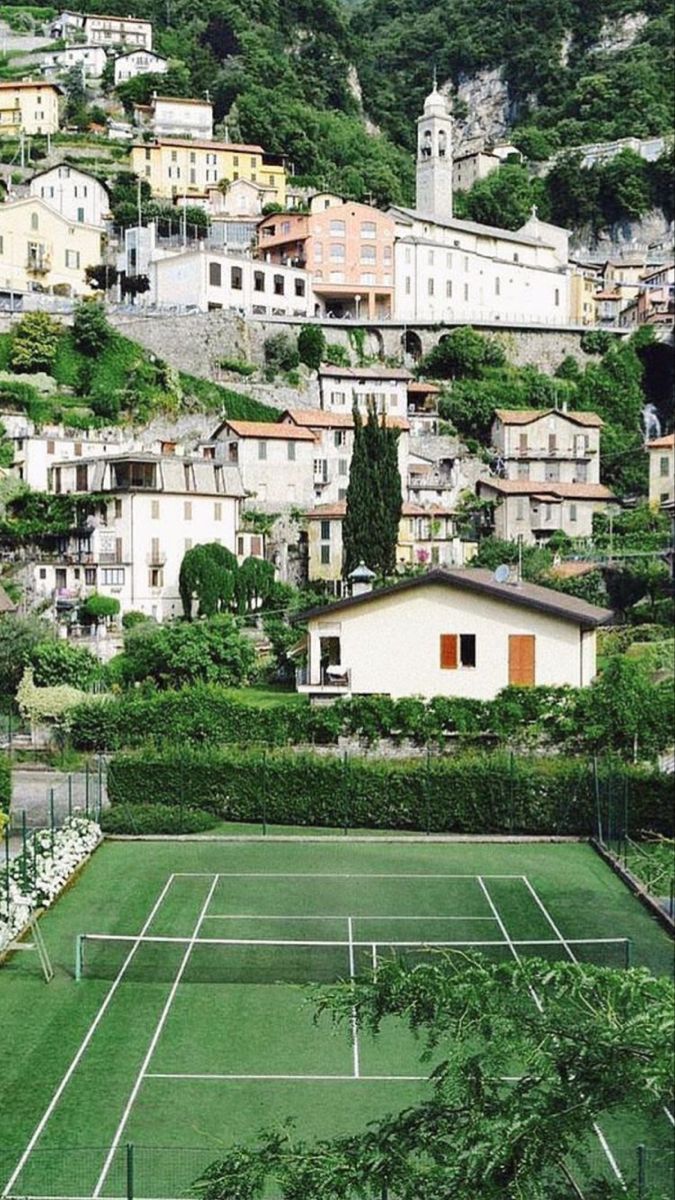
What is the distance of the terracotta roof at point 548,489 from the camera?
67875mm

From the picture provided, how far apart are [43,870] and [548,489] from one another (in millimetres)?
47142

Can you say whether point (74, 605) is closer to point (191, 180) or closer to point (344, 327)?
point (344, 327)

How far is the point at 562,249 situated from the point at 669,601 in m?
57.1

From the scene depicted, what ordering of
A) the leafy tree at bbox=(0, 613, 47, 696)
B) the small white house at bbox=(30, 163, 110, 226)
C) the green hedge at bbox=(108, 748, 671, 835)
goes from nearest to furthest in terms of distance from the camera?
the green hedge at bbox=(108, 748, 671, 835) < the leafy tree at bbox=(0, 613, 47, 696) < the small white house at bbox=(30, 163, 110, 226)

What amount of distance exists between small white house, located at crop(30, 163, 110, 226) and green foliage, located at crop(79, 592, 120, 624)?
50979 mm

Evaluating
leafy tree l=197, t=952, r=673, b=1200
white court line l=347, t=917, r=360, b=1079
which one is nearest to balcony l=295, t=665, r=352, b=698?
white court line l=347, t=917, r=360, b=1079

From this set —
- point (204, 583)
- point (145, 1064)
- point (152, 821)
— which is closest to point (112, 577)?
point (204, 583)

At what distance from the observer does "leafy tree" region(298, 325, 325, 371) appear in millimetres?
78625

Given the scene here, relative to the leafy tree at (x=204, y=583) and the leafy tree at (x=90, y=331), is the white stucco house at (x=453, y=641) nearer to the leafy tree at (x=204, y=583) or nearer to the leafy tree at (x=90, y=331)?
the leafy tree at (x=204, y=583)

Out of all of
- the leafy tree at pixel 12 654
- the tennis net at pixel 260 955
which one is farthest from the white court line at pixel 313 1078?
the leafy tree at pixel 12 654

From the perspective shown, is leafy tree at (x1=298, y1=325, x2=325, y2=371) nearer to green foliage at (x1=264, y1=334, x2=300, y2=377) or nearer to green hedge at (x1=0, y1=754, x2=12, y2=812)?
green foliage at (x1=264, y1=334, x2=300, y2=377)

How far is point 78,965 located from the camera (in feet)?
65.1

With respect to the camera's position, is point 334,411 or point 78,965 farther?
point 334,411

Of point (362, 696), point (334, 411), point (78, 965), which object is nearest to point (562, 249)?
point (334, 411)
